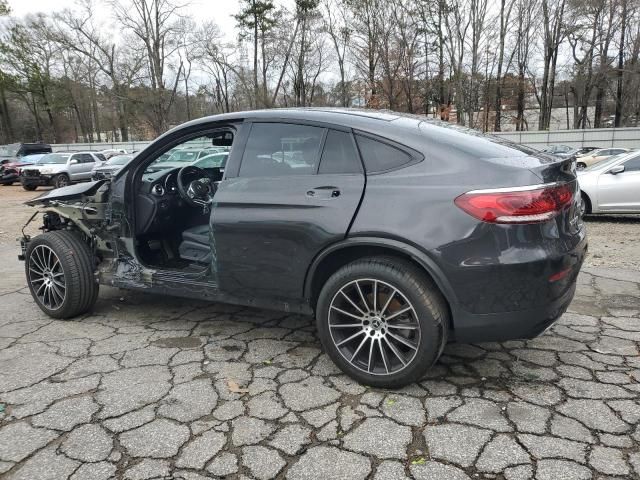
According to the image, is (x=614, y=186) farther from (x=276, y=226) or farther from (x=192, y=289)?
(x=192, y=289)

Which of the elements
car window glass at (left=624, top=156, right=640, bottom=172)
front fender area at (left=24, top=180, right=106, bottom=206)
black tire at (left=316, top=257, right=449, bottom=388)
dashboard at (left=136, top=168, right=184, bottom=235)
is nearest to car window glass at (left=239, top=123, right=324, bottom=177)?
black tire at (left=316, top=257, right=449, bottom=388)

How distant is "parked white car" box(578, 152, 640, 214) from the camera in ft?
27.2

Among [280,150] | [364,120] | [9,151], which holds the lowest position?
[280,150]

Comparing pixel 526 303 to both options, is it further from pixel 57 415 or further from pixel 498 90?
pixel 498 90

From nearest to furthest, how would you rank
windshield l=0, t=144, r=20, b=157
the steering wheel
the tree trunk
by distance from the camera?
the steering wheel, windshield l=0, t=144, r=20, b=157, the tree trunk

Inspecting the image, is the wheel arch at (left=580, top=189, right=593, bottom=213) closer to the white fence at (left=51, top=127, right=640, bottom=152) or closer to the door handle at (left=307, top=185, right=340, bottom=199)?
the door handle at (left=307, top=185, right=340, bottom=199)

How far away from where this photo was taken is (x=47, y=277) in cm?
415

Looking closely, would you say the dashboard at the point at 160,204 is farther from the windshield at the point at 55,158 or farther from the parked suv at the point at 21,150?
the parked suv at the point at 21,150

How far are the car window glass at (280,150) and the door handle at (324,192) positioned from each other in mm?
140

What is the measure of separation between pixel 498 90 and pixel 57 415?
139ft

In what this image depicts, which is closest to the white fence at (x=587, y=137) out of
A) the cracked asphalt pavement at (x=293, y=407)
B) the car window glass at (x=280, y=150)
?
the cracked asphalt pavement at (x=293, y=407)

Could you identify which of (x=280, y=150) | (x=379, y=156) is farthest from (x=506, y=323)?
(x=280, y=150)

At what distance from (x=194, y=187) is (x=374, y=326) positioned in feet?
7.64

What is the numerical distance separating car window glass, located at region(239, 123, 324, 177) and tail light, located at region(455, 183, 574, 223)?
3.24 ft
